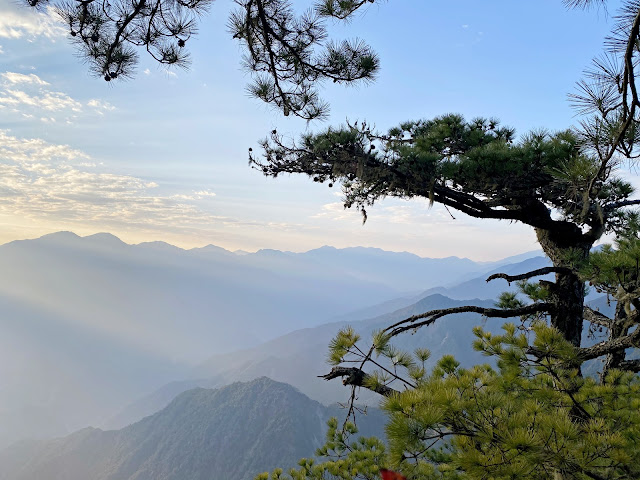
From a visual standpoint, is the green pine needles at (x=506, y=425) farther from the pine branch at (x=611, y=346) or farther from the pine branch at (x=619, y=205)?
the pine branch at (x=619, y=205)

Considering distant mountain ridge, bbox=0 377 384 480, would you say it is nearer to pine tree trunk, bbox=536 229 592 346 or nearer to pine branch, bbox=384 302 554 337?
pine tree trunk, bbox=536 229 592 346

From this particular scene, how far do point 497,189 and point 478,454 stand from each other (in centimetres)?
374

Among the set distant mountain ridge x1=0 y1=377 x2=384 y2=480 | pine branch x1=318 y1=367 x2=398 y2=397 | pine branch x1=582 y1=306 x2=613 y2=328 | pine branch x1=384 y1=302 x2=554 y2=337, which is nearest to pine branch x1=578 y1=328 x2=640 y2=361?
pine branch x1=384 y1=302 x2=554 y2=337

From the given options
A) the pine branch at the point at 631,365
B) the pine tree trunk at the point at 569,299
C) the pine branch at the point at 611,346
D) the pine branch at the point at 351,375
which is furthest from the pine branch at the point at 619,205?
the pine branch at the point at 351,375

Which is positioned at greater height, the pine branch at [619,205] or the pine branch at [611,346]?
the pine branch at [619,205]

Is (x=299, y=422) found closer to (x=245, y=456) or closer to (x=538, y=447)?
(x=245, y=456)

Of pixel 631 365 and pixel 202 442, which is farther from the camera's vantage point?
pixel 202 442

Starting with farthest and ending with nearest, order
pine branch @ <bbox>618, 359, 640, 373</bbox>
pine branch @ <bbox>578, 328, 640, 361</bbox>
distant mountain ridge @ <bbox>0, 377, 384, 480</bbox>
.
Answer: distant mountain ridge @ <bbox>0, 377, 384, 480</bbox> → pine branch @ <bbox>618, 359, 640, 373</bbox> → pine branch @ <bbox>578, 328, 640, 361</bbox>

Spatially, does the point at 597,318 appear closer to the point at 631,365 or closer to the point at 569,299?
the point at 631,365

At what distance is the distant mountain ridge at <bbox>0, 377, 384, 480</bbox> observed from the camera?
10731 cm

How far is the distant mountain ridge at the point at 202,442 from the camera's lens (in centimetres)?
10731

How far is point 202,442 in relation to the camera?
11562 centimetres

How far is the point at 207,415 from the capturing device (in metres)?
126

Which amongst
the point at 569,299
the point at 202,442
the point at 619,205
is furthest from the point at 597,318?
the point at 202,442
